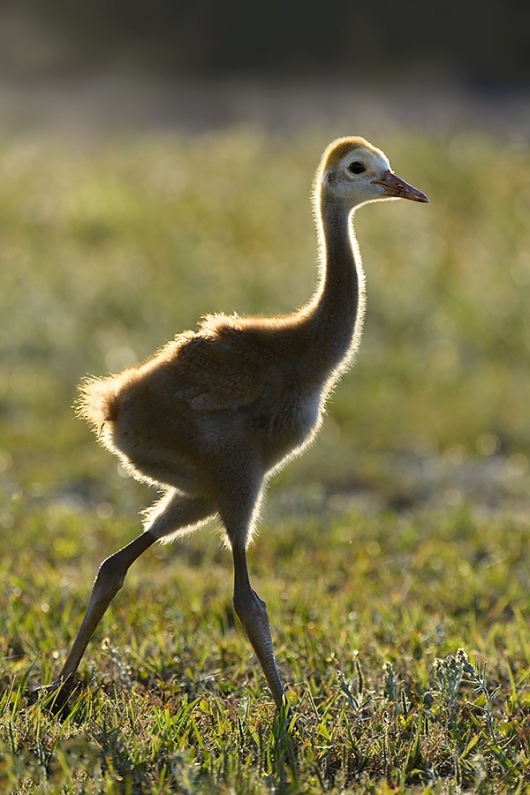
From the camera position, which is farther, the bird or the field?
the bird

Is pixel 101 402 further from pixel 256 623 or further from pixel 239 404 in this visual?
pixel 256 623

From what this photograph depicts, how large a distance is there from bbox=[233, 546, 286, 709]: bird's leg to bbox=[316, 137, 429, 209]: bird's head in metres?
1.54

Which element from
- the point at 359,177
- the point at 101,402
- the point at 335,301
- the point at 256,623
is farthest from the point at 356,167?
the point at 256,623

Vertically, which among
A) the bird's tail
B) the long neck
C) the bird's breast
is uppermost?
the long neck

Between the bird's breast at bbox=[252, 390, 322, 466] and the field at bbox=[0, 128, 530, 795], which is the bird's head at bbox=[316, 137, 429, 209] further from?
the field at bbox=[0, 128, 530, 795]

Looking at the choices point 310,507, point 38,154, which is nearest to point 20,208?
point 38,154

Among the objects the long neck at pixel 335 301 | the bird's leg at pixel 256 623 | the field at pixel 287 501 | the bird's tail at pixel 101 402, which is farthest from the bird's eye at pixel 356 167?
the field at pixel 287 501

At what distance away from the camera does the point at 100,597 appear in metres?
4.14

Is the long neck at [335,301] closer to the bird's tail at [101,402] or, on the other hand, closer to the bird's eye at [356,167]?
the bird's eye at [356,167]

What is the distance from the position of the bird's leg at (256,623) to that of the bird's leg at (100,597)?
401 millimetres

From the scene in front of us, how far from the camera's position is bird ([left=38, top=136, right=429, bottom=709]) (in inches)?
157

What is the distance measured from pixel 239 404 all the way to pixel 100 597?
933 millimetres

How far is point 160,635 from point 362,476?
11.9 ft

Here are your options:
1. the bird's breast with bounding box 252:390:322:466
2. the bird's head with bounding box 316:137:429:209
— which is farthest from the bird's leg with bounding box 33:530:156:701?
the bird's head with bounding box 316:137:429:209
